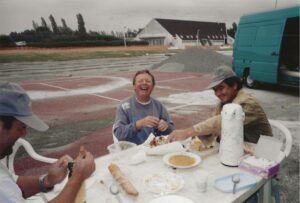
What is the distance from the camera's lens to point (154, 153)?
218 cm

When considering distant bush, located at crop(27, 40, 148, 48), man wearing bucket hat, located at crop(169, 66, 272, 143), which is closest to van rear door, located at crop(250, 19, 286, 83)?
man wearing bucket hat, located at crop(169, 66, 272, 143)

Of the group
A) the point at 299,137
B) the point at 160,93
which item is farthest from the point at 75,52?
the point at 299,137

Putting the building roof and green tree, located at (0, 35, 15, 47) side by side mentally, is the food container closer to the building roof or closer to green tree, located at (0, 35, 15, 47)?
green tree, located at (0, 35, 15, 47)

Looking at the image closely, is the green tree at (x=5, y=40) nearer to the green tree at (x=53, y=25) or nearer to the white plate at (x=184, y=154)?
the green tree at (x=53, y=25)

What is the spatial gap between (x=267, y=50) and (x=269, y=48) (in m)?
0.11

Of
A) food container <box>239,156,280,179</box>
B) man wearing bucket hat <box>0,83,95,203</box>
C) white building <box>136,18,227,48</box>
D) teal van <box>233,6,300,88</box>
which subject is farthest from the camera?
white building <box>136,18,227,48</box>

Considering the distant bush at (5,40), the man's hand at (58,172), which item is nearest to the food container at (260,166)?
the man's hand at (58,172)

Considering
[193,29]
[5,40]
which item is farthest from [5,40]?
[193,29]

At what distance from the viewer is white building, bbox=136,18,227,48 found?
119ft

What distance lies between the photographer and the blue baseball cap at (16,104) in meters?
1.36

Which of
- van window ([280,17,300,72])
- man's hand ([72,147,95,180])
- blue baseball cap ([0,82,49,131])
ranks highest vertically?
blue baseball cap ([0,82,49,131])

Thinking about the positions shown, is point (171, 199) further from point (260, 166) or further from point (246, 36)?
point (246, 36)

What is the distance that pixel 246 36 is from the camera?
34.4 ft

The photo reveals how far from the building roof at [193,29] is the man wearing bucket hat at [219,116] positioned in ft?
114
